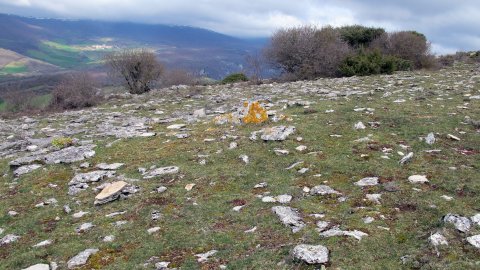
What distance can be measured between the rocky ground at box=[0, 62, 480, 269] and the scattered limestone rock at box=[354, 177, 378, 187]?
0.15 ft

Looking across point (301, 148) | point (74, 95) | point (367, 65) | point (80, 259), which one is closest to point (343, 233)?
point (80, 259)

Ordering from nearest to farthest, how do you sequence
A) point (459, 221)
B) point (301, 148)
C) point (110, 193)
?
point (459, 221)
point (110, 193)
point (301, 148)

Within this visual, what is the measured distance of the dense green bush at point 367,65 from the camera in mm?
35094

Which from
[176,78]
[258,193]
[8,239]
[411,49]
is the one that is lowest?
[176,78]

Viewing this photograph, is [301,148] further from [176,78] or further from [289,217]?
[176,78]

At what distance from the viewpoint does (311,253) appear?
6480mm

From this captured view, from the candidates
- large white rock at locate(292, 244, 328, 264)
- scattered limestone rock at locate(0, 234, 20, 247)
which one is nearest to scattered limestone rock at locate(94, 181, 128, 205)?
scattered limestone rock at locate(0, 234, 20, 247)

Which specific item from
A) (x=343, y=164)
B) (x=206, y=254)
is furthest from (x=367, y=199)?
(x=206, y=254)

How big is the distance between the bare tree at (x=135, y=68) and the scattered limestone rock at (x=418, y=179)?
3514cm

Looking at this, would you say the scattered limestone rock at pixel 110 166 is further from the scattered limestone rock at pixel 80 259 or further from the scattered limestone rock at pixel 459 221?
the scattered limestone rock at pixel 459 221

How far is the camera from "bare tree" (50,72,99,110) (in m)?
Answer: 32.8

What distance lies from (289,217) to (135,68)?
3630cm

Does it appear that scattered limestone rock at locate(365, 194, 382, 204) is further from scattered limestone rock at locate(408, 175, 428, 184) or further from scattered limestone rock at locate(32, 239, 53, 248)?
scattered limestone rock at locate(32, 239, 53, 248)

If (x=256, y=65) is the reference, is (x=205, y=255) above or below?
below
